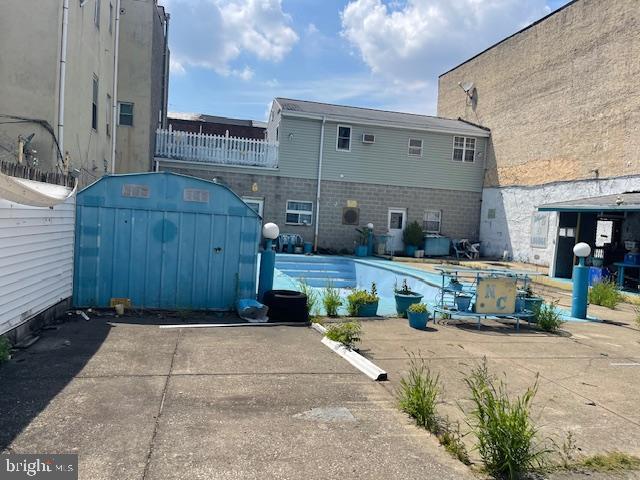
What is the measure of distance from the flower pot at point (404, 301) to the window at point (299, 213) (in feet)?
39.1

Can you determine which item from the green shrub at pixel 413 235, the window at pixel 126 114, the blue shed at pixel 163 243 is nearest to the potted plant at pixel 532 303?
the blue shed at pixel 163 243

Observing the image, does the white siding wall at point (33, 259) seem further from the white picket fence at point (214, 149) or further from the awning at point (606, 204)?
the awning at point (606, 204)

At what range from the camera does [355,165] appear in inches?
858

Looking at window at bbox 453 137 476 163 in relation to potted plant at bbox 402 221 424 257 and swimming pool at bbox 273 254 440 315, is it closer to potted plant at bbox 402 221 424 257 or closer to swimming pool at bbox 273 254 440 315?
potted plant at bbox 402 221 424 257

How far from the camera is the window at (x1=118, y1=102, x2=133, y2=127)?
17.8 meters

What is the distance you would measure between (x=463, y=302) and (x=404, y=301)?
1.12 meters

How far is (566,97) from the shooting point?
18609 millimetres

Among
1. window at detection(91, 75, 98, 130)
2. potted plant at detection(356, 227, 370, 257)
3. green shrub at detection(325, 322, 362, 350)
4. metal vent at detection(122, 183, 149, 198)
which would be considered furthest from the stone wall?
green shrub at detection(325, 322, 362, 350)

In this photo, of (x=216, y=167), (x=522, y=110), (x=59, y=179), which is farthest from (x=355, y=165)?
(x=59, y=179)

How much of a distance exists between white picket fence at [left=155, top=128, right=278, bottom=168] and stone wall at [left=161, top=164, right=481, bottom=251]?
0.60 metres

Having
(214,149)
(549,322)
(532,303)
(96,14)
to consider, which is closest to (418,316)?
(549,322)

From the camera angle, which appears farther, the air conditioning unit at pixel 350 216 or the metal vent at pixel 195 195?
the air conditioning unit at pixel 350 216

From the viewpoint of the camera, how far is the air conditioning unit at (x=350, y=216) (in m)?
21.6

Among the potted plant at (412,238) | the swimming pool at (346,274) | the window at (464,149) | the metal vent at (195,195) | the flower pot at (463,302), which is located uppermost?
the window at (464,149)
